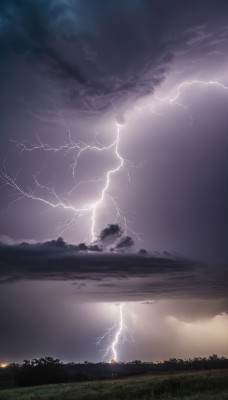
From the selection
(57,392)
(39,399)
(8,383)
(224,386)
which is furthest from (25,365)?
(224,386)

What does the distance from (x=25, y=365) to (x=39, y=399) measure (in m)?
29.5

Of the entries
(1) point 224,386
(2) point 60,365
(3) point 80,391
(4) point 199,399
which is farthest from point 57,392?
(2) point 60,365

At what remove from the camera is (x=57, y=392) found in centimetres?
3278

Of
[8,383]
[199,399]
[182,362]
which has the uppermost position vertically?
[182,362]

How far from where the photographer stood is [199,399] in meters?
22.3

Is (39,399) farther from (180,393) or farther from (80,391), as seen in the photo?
(180,393)

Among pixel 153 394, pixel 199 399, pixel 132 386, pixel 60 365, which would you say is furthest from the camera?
pixel 60 365

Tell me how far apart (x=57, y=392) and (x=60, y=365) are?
2416 centimetres

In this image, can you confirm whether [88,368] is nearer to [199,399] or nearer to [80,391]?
[80,391]

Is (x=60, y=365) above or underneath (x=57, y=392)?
above

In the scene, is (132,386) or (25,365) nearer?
(132,386)

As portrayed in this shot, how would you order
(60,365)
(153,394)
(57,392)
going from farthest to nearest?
(60,365)
(57,392)
(153,394)

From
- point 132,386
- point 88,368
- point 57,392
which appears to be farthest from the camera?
point 88,368

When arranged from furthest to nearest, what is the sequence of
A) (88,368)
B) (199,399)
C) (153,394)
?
(88,368), (153,394), (199,399)
